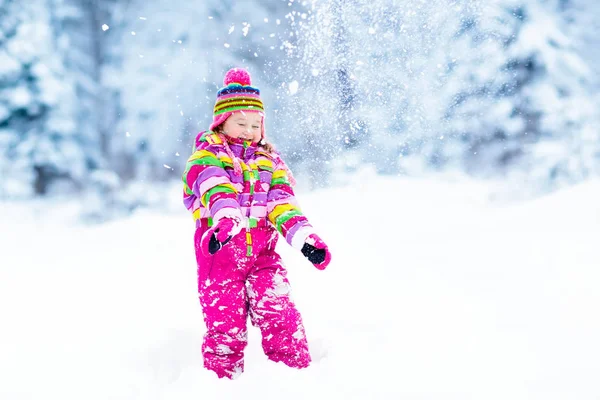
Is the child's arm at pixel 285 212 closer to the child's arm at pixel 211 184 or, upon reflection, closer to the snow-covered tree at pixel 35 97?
the child's arm at pixel 211 184

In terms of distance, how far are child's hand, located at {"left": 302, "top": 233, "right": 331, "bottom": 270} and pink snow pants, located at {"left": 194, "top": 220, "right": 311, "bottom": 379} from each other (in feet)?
0.80

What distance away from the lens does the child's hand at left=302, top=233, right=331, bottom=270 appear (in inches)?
88.8

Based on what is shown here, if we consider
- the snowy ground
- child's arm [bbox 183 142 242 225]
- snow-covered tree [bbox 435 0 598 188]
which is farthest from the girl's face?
snow-covered tree [bbox 435 0 598 188]

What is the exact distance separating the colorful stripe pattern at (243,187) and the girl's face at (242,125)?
0.04m

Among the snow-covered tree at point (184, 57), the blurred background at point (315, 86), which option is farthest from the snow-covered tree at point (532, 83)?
the snow-covered tree at point (184, 57)

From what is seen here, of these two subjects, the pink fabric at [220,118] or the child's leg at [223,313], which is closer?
the child's leg at [223,313]

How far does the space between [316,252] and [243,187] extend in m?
0.49

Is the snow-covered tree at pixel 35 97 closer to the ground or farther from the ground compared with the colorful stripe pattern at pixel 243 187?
farther from the ground

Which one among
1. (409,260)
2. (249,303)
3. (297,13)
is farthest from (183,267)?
(297,13)

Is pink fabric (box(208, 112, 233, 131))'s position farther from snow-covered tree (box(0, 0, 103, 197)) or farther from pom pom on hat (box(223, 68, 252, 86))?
snow-covered tree (box(0, 0, 103, 197))

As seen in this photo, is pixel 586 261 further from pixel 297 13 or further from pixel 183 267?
pixel 297 13

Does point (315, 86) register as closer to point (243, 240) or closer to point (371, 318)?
point (371, 318)

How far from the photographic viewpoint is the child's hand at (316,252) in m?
2.26

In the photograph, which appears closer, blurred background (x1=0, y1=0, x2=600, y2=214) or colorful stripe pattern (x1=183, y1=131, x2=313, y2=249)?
colorful stripe pattern (x1=183, y1=131, x2=313, y2=249)
